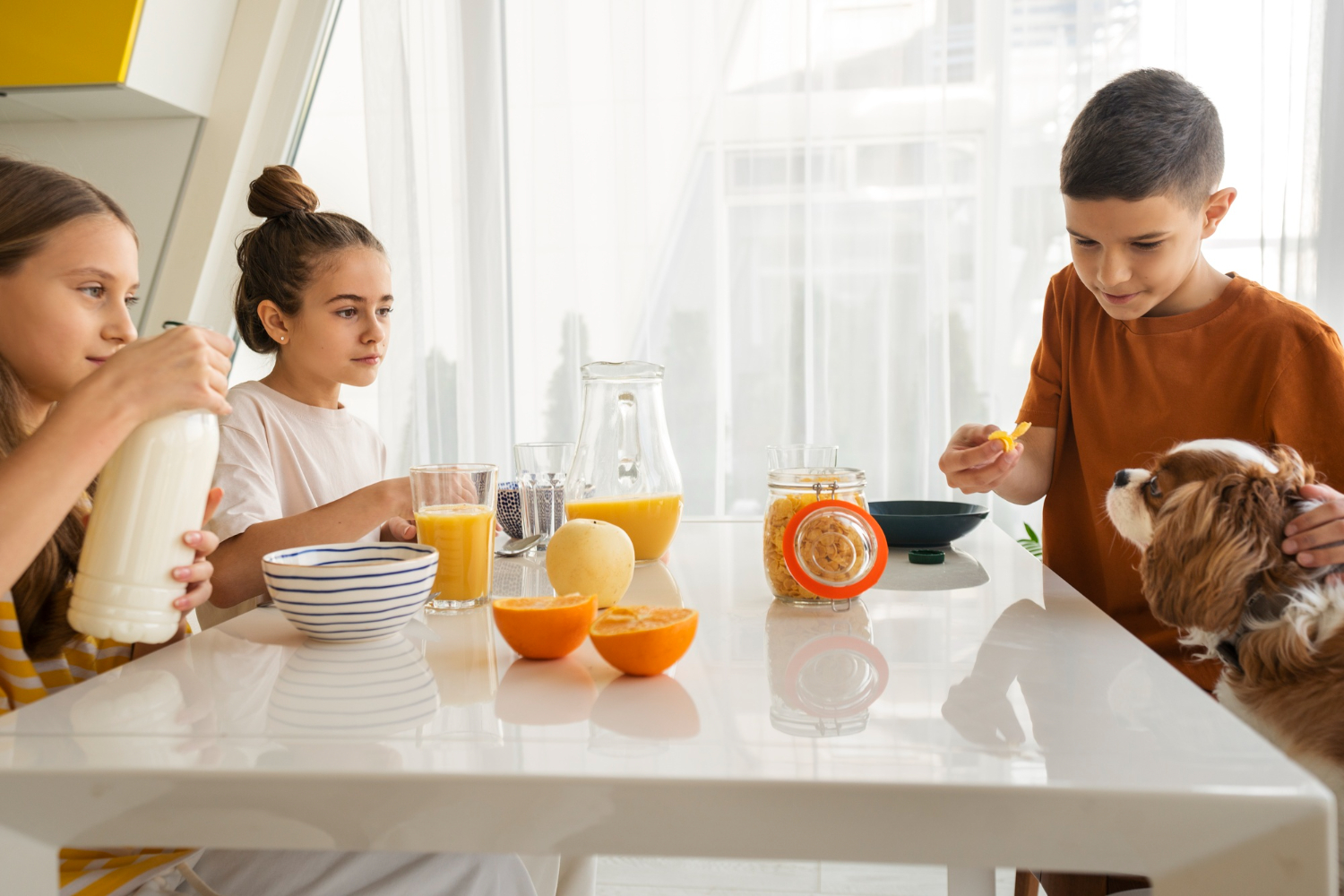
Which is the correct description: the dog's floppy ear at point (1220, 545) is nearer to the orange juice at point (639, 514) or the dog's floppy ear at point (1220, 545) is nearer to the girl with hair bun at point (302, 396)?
the orange juice at point (639, 514)

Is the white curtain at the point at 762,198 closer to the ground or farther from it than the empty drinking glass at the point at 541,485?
farther from it

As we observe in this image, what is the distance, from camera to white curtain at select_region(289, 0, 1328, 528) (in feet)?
8.04

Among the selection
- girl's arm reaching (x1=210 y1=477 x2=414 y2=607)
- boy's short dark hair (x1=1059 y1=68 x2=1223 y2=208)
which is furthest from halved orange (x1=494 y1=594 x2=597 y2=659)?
boy's short dark hair (x1=1059 y1=68 x2=1223 y2=208)

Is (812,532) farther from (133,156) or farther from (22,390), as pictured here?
(133,156)

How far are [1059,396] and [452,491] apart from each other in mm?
986

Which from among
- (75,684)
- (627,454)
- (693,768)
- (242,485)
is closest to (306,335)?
(242,485)

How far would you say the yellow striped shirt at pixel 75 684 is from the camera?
773 millimetres

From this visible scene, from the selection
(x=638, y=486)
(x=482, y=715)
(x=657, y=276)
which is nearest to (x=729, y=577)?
(x=638, y=486)

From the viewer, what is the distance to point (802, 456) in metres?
1.24

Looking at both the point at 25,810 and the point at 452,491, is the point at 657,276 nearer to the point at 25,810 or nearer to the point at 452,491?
the point at 452,491

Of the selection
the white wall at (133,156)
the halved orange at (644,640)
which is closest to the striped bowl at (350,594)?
the halved orange at (644,640)

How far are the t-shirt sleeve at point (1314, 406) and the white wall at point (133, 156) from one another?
2.61 m

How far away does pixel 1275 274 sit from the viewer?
2.41 m

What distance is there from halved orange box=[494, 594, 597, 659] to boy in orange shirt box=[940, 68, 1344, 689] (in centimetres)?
65
